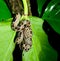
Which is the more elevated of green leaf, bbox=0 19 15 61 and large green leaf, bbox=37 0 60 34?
large green leaf, bbox=37 0 60 34

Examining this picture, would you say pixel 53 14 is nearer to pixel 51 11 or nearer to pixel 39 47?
pixel 51 11

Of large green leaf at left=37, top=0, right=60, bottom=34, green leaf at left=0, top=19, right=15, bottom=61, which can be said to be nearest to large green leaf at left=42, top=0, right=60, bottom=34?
large green leaf at left=37, top=0, right=60, bottom=34

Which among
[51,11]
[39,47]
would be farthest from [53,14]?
[39,47]

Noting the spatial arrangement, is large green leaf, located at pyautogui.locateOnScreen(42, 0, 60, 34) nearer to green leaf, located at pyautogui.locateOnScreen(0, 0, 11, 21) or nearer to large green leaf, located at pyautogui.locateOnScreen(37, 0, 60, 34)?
large green leaf, located at pyautogui.locateOnScreen(37, 0, 60, 34)

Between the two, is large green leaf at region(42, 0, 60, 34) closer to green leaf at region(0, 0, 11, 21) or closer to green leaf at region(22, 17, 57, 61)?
green leaf at region(22, 17, 57, 61)

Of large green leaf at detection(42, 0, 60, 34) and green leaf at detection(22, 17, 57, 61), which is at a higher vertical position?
large green leaf at detection(42, 0, 60, 34)

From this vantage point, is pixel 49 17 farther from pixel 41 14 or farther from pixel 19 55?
pixel 19 55
